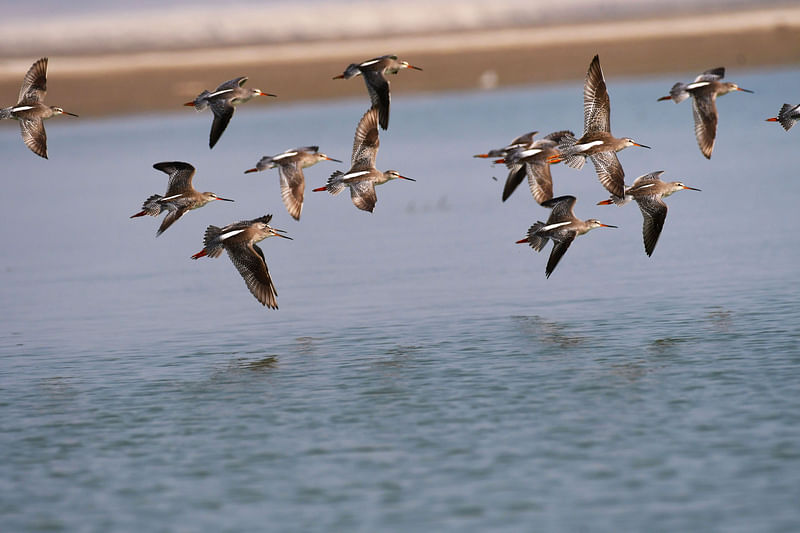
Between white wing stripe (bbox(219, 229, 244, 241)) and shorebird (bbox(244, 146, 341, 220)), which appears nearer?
white wing stripe (bbox(219, 229, 244, 241))

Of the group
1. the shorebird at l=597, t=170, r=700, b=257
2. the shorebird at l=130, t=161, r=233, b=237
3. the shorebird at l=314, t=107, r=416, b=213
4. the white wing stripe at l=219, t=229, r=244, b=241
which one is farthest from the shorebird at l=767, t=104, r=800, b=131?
the shorebird at l=130, t=161, r=233, b=237

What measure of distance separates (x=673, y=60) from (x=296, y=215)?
50.3 meters

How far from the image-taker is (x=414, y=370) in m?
15.0

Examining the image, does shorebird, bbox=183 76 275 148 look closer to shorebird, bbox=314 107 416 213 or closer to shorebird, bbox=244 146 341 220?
shorebird, bbox=244 146 341 220

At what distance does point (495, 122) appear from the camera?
154 ft

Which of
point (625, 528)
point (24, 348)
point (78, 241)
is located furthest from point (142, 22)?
point (625, 528)

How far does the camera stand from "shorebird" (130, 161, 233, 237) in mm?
17281

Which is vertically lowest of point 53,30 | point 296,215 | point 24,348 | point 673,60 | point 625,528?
point 625,528

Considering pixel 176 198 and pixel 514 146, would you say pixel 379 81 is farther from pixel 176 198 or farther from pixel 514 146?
pixel 176 198

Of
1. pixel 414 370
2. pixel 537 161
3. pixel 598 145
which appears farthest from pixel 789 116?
pixel 414 370

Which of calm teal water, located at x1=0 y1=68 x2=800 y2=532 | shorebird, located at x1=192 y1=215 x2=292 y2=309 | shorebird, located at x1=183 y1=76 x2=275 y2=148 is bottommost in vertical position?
calm teal water, located at x1=0 y1=68 x2=800 y2=532

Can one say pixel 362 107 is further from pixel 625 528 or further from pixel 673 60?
pixel 625 528

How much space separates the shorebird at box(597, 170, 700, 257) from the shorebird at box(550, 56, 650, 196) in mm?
244

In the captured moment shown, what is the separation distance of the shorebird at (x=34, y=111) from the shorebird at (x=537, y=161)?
602cm
